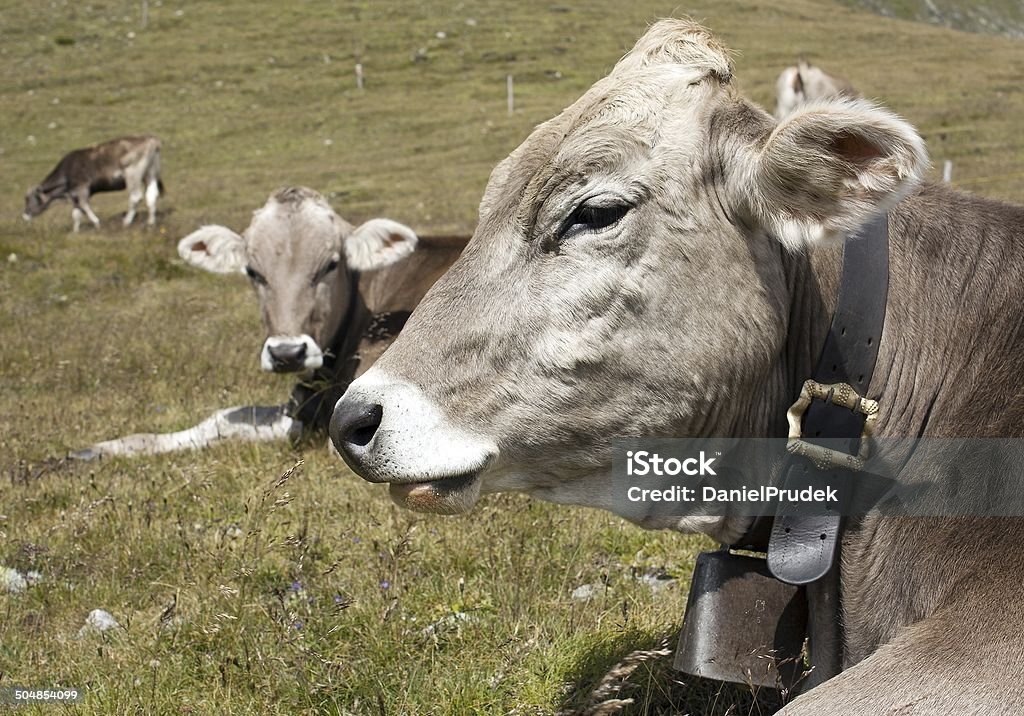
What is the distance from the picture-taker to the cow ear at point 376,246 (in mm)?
8305

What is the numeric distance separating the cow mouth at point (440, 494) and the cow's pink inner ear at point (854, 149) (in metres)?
1.32

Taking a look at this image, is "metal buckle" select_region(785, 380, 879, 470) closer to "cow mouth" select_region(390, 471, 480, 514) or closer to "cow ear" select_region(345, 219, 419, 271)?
"cow mouth" select_region(390, 471, 480, 514)

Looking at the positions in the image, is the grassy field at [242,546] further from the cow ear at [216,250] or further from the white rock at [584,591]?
the cow ear at [216,250]

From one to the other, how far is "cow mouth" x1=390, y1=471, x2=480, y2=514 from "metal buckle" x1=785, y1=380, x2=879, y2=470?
91 cm

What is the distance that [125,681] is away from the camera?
371 cm

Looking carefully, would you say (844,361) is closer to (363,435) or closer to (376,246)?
(363,435)

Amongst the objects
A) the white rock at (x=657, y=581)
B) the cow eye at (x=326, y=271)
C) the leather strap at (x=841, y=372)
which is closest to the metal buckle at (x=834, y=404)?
the leather strap at (x=841, y=372)

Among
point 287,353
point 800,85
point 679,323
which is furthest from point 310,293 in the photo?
point 800,85

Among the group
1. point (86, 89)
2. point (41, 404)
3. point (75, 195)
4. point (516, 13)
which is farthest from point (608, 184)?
point (516, 13)

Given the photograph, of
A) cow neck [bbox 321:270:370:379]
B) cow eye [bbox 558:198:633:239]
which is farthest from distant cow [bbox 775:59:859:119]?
cow eye [bbox 558:198:633:239]

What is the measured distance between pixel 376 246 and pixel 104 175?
21621mm

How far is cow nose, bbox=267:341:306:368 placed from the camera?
7398 millimetres

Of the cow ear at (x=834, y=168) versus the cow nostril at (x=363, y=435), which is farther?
the cow nostril at (x=363, y=435)

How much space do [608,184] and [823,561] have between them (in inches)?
48.1
